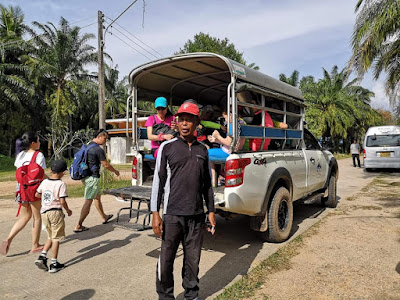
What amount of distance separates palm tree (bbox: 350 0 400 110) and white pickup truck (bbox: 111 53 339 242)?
528 centimetres

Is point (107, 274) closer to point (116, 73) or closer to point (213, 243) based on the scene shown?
point (213, 243)

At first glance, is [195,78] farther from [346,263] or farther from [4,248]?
[4,248]

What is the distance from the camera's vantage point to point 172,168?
2713 mm

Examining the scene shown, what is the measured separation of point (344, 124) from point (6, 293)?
108 feet

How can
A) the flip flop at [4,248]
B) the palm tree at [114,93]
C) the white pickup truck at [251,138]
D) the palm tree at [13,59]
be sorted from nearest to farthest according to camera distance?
the white pickup truck at [251,138] < the flip flop at [4,248] < the palm tree at [13,59] < the palm tree at [114,93]

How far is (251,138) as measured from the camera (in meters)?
4.16

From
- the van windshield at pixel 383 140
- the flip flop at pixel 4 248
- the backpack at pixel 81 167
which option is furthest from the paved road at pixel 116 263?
the van windshield at pixel 383 140

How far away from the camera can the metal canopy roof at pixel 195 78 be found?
4.24 m

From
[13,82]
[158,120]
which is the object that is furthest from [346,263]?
[13,82]

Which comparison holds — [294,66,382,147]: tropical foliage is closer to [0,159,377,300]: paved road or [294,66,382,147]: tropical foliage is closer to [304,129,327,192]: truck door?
[304,129,327,192]: truck door

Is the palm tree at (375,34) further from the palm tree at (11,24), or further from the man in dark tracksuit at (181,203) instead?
the palm tree at (11,24)

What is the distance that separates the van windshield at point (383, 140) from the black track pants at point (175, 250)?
14.3 m

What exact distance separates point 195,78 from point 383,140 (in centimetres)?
1240

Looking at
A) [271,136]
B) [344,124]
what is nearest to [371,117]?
[344,124]
